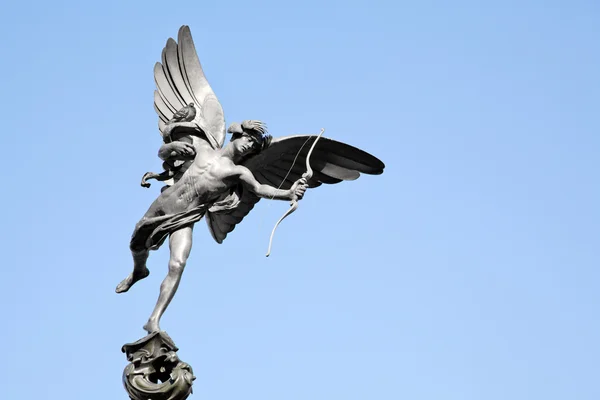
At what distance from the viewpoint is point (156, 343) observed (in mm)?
16094

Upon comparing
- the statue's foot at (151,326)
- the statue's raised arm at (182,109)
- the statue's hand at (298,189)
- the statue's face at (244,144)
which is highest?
the statue's raised arm at (182,109)

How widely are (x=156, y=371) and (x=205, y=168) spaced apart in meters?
2.79

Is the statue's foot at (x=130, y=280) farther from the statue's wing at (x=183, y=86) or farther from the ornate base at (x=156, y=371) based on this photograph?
the statue's wing at (x=183, y=86)

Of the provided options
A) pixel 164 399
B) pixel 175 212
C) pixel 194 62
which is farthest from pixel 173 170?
pixel 164 399

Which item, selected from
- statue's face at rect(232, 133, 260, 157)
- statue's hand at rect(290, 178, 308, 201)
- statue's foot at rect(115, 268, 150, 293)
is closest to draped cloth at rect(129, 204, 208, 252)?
statue's foot at rect(115, 268, 150, 293)

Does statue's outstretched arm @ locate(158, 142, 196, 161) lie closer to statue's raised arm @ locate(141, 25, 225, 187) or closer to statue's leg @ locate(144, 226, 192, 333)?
statue's raised arm @ locate(141, 25, 225, 187)

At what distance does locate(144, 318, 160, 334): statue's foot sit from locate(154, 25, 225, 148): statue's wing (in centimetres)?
313

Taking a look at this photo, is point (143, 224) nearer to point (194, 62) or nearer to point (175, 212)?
point (175, 212)

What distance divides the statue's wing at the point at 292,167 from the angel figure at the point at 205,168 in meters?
0.01

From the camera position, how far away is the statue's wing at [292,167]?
58.3 feet

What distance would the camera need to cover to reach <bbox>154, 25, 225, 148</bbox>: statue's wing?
18312mm

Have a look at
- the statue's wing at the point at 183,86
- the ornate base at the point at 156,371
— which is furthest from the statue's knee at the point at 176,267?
the statue's wing at the point at 183,86

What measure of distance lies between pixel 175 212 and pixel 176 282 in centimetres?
99

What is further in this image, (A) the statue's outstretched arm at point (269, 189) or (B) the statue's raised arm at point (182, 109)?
(B) the statue's raised arm at point (182, 109)
